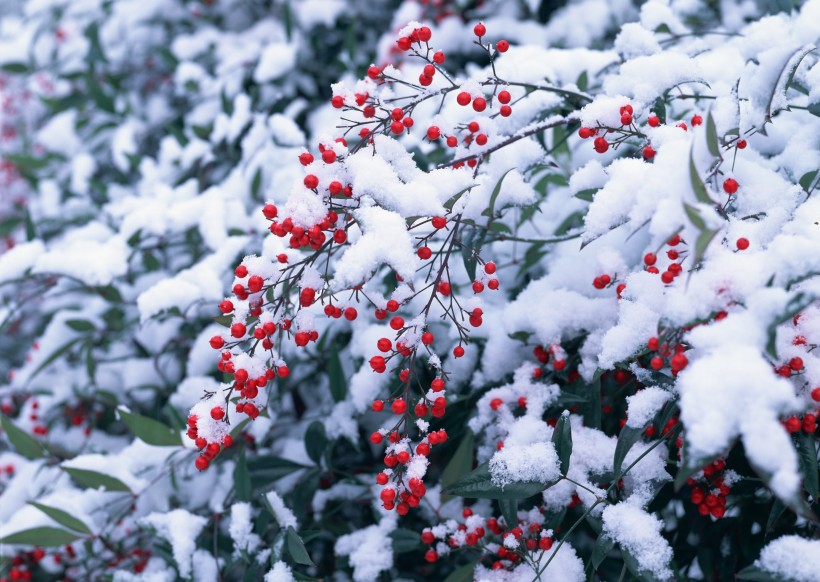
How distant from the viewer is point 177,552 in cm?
167

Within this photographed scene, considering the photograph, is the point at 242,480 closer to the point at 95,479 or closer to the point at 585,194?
the point at 95,479

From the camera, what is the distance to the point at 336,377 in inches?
74.2

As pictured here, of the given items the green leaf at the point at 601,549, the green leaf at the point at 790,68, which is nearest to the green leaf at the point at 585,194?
the green leaf at the point at 790,68

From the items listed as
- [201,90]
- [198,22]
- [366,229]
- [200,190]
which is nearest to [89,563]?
[200,190]

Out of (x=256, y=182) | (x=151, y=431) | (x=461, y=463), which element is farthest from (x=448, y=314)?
(x=256, y=182)

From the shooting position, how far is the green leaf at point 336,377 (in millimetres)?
1875

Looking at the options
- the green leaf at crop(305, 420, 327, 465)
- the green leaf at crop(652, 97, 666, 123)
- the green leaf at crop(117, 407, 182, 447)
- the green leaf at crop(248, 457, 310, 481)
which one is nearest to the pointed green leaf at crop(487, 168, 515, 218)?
the green leaf at crop(652, 97, 666, 123)

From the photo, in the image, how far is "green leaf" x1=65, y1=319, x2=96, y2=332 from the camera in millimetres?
2303

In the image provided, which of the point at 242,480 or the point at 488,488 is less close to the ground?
the point at 488,488

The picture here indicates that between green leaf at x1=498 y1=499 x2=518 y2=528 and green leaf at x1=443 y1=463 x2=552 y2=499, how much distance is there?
8 cm

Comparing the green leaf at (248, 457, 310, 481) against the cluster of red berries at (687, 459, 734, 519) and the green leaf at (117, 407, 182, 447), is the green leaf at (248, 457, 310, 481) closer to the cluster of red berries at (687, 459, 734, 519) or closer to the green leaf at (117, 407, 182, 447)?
the green leaf at (117, 407, 182, 447)

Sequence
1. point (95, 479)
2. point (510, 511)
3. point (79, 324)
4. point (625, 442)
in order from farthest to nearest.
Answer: point (79, 324) → point (95, 479) → point (510, 511) → point (625, 442)

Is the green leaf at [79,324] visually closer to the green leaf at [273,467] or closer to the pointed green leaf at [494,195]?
the green leaf at [273,467]

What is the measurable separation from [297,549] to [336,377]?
0.55m
